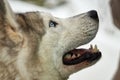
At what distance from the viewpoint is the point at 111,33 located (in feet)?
5.82

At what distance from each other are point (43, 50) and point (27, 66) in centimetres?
6

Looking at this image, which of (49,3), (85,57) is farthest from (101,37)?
(85,57)

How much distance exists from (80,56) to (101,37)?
45 cm

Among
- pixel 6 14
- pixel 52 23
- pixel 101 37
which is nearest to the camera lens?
pixel 6 14

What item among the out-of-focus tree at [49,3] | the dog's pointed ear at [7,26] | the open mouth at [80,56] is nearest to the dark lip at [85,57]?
the open mouth at [80,56]

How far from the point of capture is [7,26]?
120cm

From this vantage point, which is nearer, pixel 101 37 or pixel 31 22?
pixel 31 22

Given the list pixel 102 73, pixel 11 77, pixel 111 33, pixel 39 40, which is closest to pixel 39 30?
pixel 39 40


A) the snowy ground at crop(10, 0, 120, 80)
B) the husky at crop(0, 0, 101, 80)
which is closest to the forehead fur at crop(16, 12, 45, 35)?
the husky at crop(0, 0, 101, 80)

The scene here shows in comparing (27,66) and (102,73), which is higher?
(27,66)

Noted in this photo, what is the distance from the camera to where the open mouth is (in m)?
1.28

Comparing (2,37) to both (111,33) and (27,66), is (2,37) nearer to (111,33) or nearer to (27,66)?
(27,66)

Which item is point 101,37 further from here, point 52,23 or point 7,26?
point 7,26

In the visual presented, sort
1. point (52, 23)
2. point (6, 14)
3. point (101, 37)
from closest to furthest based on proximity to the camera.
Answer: point (6, 14), point (52, 23), point (101, 37)
